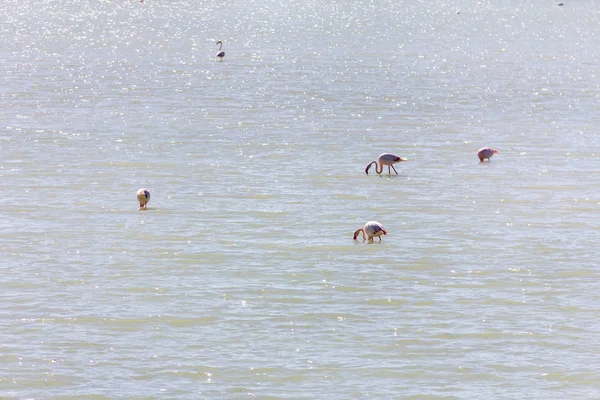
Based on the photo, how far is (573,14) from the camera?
120 m

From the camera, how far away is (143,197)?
26094 millimetres

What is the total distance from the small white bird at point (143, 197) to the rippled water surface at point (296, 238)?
27 centimetres

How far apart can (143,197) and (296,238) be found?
412 cm

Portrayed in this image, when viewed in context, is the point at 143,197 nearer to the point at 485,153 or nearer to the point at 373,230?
the point at 373,230

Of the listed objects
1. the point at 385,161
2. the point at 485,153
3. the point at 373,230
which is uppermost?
the point at 485,153

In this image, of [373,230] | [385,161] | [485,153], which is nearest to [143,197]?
[373,230]

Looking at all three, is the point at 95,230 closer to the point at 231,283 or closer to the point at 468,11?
the point at 231,283

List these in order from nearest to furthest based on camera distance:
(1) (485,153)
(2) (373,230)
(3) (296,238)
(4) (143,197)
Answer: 1. (2) (373,230)
2. (3) (296,238)
3. (4) (143,197)
4. (1) (485,153)

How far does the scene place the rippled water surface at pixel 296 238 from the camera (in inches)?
656

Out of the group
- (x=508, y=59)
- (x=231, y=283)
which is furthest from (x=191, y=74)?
(x=231, y=283)

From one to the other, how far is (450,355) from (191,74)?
41.1m

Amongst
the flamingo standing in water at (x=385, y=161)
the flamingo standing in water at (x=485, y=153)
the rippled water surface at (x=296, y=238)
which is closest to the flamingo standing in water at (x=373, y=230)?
the rippled water surface at (x=296, y=238)

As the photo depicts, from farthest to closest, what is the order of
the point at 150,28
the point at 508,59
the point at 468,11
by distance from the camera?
the point at 468,11, the point at 150,28, the point at 508,59

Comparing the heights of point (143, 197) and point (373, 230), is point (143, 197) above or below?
above
